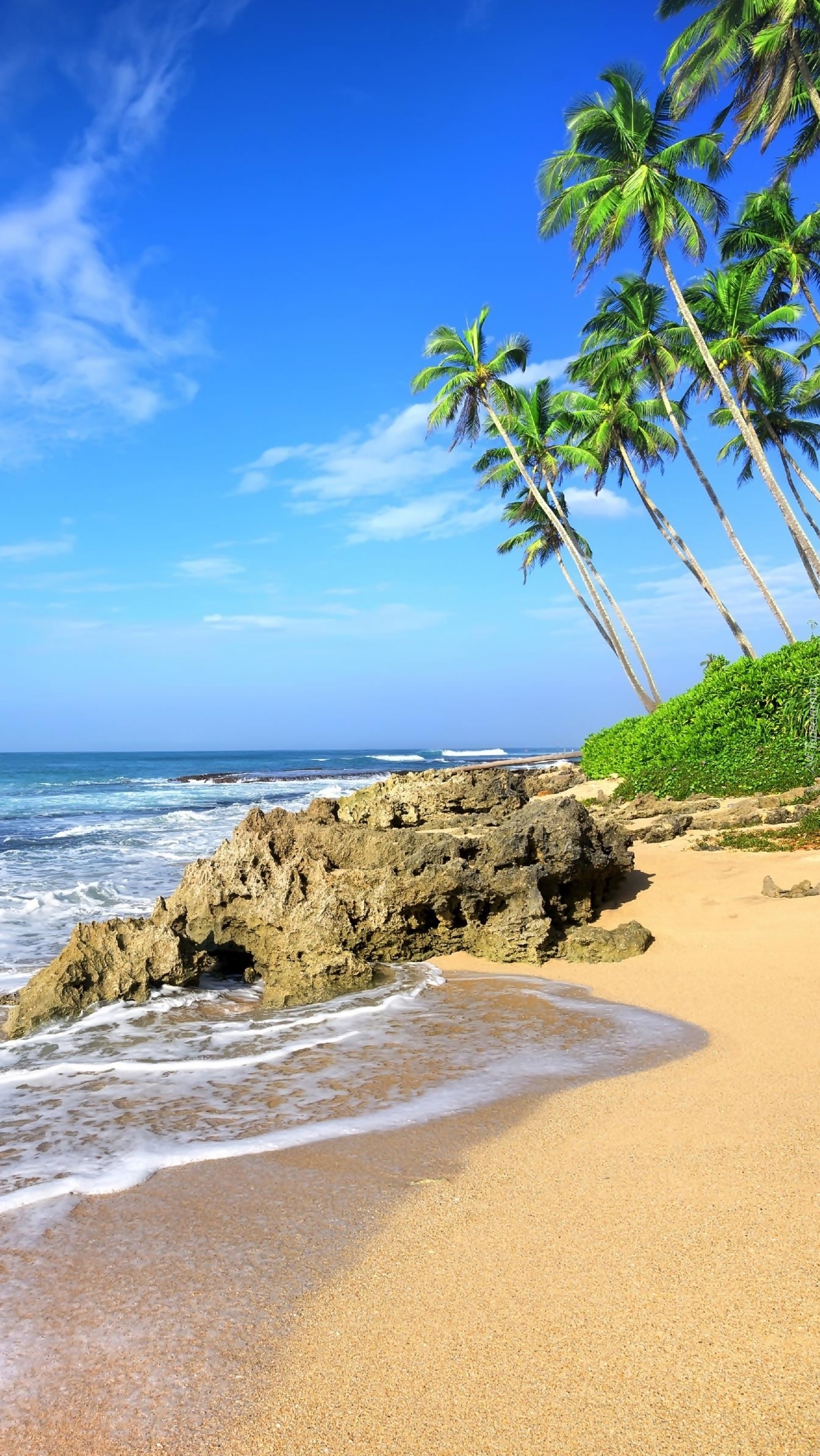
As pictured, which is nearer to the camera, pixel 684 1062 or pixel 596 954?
pixel 684 1062

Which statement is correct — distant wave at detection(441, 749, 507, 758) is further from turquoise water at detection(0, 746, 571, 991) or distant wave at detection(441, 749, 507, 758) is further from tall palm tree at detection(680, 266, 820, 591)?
tall palm tree at detection(680, 266, 820, 591)

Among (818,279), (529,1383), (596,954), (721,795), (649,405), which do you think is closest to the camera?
(529,1383)

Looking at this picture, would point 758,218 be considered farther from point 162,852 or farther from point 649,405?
point 162,852

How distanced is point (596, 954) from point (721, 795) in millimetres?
7960

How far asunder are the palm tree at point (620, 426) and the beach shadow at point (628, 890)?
1745cm

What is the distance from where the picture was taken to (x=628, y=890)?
24.9 ft

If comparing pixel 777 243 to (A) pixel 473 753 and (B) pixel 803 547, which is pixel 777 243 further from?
(A) pixel 473 753

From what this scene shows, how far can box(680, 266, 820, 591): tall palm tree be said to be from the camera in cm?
2175

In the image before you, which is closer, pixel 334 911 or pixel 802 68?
pixel 334 911

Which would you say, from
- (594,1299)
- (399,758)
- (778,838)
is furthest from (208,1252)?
(399,758)

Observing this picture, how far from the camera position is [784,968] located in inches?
213

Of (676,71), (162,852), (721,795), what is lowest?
(162,852)

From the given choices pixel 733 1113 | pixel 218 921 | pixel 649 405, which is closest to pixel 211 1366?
pixel 733 1113

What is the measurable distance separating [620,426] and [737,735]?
1637cm
